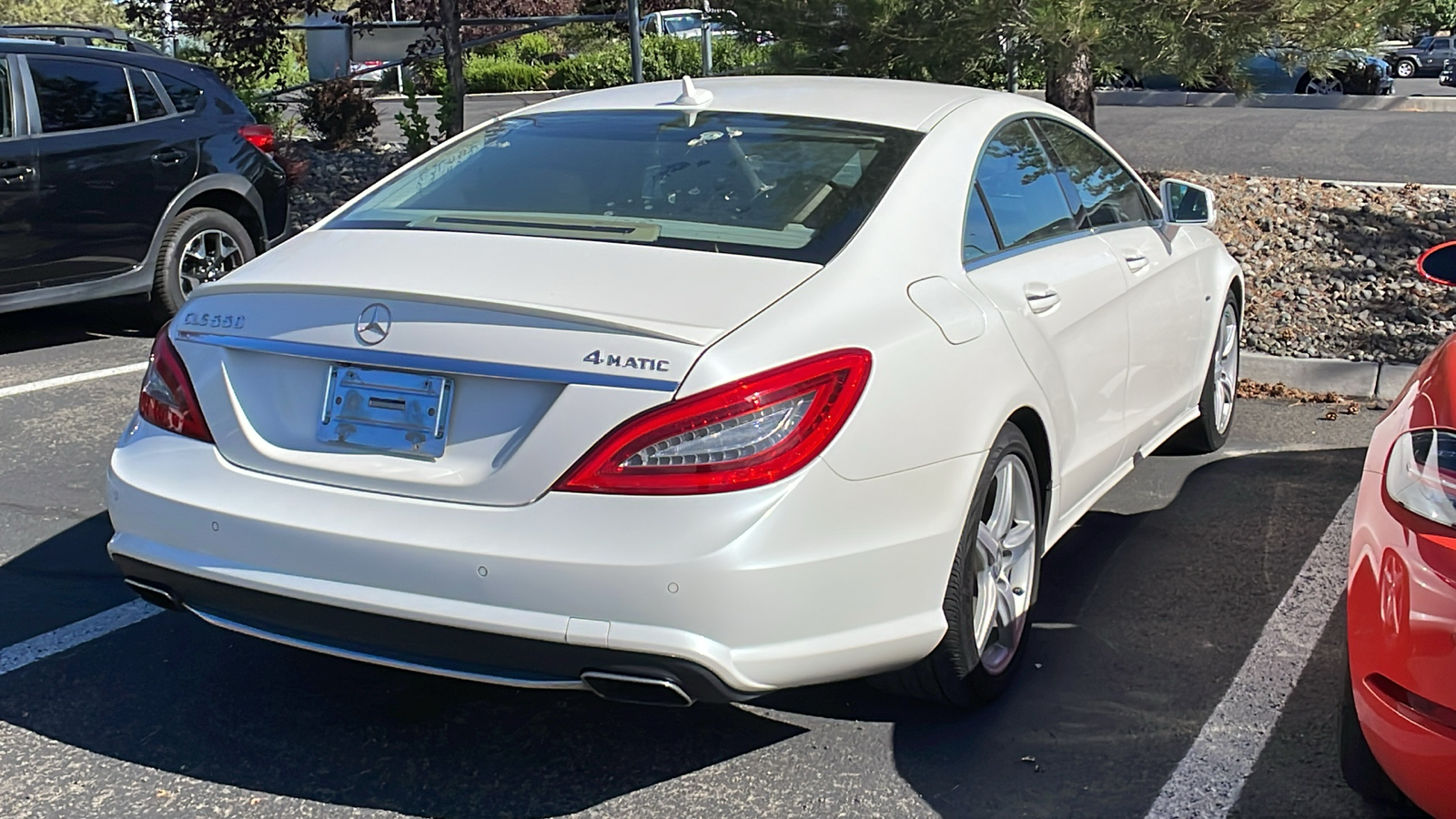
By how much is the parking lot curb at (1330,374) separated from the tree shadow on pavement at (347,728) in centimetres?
434

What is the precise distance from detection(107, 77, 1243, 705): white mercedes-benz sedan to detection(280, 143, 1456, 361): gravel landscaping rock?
406 cm

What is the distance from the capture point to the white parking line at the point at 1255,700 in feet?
10.6

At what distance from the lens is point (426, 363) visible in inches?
118

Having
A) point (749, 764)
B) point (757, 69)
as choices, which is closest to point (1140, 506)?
point (749, 764)

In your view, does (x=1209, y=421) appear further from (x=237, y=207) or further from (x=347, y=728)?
(x=237, y=207)

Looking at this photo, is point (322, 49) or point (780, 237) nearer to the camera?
point (780, 237)

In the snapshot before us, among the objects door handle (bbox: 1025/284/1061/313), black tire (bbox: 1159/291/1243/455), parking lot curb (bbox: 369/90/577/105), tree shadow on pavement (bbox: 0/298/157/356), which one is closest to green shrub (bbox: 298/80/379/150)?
tree shadow on pavement (bbox: 0/298/157/356)

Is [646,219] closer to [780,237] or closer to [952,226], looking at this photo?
[780,237]

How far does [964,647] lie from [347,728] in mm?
1478

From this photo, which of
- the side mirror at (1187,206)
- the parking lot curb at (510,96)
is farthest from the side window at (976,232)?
the parking lot curb at (510,96)

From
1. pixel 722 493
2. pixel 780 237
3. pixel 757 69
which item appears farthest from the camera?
pixel 757 69

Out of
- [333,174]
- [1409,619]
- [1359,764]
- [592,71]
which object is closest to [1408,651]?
[1409,619]

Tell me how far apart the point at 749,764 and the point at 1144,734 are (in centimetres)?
95

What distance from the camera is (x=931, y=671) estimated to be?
3.42 metres
